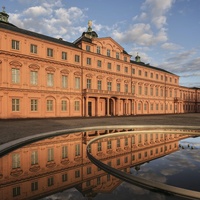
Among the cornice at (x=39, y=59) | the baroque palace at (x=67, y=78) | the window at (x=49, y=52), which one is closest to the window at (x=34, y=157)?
the baroque palace at (x=67, y=78)

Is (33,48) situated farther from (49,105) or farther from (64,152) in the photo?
(64,152)

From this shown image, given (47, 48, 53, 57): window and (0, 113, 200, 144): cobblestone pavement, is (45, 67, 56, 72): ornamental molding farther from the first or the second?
(0, 113, 200, 144): cobblestone pavement

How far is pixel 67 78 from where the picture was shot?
30109 mm

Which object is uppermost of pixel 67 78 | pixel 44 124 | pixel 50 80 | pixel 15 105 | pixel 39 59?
pixel 39 59

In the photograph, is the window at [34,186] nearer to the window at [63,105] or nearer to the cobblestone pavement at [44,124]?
the cobblestone pavement at [44,124]

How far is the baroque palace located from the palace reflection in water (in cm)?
1930

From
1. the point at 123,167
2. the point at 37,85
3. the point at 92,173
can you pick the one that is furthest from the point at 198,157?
the point at 37,85

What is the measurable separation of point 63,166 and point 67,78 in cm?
2575

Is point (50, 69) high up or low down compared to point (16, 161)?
up

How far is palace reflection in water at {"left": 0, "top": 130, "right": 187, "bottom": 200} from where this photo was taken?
412cm

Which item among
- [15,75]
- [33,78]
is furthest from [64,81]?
[15,75]

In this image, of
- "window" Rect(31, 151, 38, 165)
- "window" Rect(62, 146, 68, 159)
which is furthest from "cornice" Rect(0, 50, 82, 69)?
"window" Rect(31, 151, 38, 165)

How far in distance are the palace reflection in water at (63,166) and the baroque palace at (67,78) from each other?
63.3ft

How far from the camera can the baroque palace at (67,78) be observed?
2431 cm
